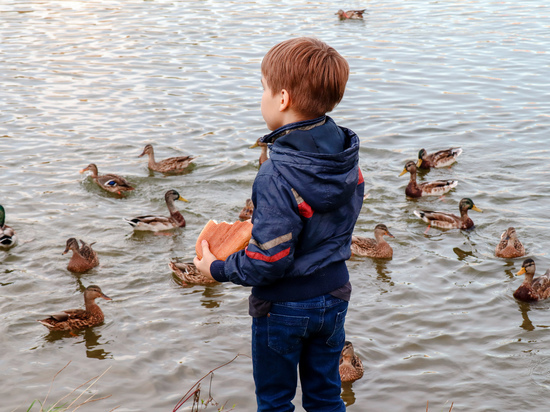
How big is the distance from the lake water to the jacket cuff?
8.69 ft

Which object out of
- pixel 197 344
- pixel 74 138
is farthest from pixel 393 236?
pixel 74 138

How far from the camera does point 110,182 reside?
36.1ft

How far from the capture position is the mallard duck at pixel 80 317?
7.23 m

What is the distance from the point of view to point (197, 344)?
7039 mm

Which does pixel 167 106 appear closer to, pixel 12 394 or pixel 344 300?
pixel 12 394

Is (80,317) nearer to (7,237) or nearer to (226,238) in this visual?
(7,237)

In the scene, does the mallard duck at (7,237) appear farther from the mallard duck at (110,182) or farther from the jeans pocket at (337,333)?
the jeans pocket at (337,333)

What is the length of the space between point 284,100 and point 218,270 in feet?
3.34

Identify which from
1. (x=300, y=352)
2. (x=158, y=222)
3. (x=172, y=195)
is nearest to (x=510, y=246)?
(x=158, y=222)

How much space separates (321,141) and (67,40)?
62.4 feet

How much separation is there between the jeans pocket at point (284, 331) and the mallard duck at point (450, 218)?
6594mm

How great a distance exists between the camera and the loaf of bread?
389 centimetres

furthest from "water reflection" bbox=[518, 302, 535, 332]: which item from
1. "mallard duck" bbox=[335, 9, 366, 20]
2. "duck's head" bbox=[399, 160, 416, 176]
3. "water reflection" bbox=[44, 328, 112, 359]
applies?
"mallard duck" bbox=[335, 9, 366, 20]

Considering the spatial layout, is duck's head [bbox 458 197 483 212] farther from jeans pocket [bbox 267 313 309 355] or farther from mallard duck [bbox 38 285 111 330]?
jeans pocket [bbox 267 313 309 355]
